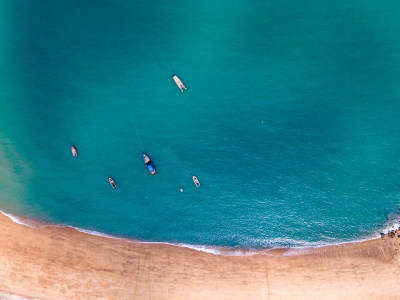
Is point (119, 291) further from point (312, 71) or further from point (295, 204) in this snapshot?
point (312, 71)

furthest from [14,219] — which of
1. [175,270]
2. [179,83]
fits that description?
[179,83]

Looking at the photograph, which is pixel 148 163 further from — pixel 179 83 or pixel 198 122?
pixel 179 83

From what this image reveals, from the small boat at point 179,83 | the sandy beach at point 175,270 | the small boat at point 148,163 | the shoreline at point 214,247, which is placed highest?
the small boat at point 179,83

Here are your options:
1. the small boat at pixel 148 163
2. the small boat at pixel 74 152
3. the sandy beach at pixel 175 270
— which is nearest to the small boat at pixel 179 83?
the small boat at pixel 148 163

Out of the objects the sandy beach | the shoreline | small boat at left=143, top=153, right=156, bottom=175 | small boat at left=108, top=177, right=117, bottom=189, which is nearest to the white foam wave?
the shoreline

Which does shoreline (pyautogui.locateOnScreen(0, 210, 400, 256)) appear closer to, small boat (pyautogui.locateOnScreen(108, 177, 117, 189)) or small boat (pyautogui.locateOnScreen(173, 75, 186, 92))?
small boat (pyautogui.locateOnScreen(108, 177, 117, 189))

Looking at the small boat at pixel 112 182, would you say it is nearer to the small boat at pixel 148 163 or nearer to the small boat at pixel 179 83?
the small boat at pixel 148 163
